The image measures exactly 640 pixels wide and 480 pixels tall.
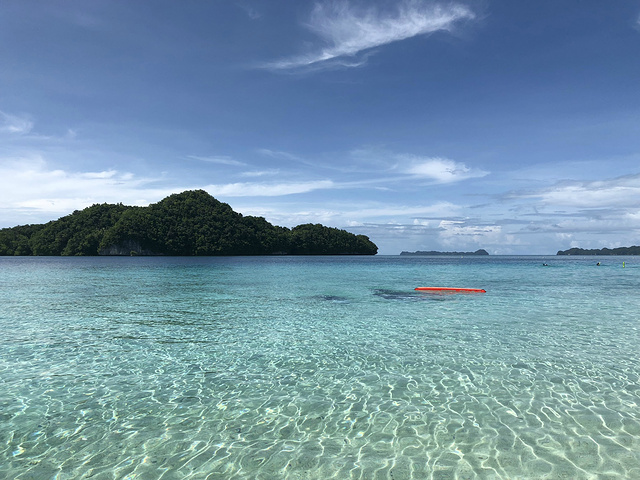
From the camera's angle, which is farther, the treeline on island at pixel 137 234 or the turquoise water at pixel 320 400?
the treeline on island at pixel 137 234

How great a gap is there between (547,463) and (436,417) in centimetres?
186

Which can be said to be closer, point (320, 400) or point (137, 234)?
point (320, 400)

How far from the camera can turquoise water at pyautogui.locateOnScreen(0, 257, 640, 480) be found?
17.4 feet

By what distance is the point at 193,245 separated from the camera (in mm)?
178875

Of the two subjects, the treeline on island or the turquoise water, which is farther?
the treeline on island

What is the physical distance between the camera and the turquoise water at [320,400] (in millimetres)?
5316

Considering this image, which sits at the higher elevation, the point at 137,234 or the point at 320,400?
the point at 137,234

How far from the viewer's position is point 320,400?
24.7 ft

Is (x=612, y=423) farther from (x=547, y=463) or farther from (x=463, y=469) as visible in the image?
(x=463, y=469)

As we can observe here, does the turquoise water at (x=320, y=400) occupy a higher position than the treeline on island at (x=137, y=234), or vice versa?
the treeline on island at (x=137, y=234)

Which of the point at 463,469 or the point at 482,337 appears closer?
the point at 463,469

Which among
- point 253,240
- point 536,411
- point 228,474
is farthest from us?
point 253,240

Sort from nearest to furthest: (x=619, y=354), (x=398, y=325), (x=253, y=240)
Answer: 1. (x=619, y=354)
2. (x=398, y=325)
3. (x=253, y=240)

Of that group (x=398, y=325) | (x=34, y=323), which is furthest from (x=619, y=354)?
(x=34, y=323)
